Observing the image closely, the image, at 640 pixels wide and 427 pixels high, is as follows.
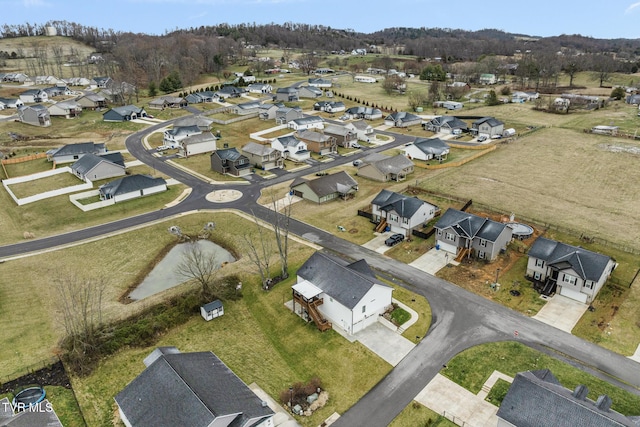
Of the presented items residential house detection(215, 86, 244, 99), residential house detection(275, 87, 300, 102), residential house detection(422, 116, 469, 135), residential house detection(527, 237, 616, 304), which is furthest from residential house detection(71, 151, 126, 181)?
residential house detection(422, 116, 469, 135)

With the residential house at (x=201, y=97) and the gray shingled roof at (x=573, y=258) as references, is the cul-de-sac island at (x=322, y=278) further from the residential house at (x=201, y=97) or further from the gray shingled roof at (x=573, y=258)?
the residential house at (x=201, y=97)

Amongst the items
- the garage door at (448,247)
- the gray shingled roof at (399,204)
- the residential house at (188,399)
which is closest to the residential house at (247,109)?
the gray shingled roof at (399,204)

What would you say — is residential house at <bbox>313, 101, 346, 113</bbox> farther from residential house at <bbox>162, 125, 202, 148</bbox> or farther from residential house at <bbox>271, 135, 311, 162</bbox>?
residential house at <bbox>162, 125, 202, 148</bbox>

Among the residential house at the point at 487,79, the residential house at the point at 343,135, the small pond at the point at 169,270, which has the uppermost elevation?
the residential house at the point at 487,79

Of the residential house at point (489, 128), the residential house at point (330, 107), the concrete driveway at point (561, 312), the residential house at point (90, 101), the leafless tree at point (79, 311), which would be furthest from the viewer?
the residential house at point (90, 101)

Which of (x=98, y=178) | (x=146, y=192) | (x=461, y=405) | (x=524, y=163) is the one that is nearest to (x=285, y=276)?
(x=461, y=405)

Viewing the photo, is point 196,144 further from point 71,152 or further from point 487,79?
point 487,79
